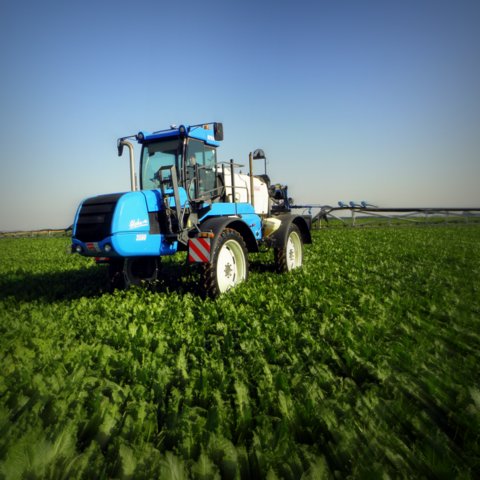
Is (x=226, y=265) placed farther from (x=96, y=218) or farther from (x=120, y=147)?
(x=120, y=147)

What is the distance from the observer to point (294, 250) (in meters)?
7.64

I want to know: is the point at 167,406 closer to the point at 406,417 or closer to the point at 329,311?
the point at 406,417

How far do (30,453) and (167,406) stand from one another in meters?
0.80

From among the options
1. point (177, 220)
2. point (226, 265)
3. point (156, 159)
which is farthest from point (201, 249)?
point (156, 159)

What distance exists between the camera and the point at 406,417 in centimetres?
188

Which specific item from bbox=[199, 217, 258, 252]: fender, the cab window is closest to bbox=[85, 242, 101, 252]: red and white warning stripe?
bbox=[199, 217, 258, 252]: fender

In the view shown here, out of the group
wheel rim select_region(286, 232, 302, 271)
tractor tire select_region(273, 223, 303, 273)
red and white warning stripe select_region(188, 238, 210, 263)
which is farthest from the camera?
wheel rim select_region(286, 232, 302, 271)

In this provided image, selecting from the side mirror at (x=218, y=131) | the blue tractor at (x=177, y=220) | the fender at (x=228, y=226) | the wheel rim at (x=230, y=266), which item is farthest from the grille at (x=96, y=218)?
the side mirror at (x=218, y=131)

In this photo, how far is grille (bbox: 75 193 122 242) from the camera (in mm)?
4602

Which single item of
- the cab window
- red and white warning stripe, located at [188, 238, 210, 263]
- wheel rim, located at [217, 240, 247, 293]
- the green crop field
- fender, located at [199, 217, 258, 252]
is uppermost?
the cab window

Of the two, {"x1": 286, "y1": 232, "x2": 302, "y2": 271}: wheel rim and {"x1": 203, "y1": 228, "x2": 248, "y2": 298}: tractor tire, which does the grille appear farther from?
{"x1": 286, "y1": 232, "x2": 302, "y2": 271}: wheel rim

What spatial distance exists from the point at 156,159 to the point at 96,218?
153 centimetres

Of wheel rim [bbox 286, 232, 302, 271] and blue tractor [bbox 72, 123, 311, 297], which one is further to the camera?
wheel rim [bbox 286, 232, 302, 271]

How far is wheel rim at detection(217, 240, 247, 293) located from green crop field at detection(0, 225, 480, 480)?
677 millimetres
